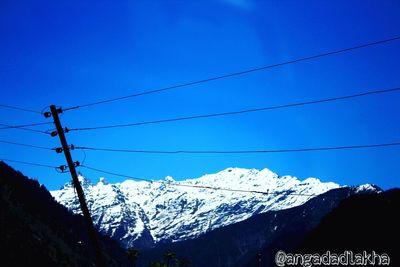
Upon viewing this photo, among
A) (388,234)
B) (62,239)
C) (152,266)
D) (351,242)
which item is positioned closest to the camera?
(388,234)

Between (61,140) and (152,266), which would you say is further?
(152,266)

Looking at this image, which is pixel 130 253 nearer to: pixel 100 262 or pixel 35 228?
pixel 35 228

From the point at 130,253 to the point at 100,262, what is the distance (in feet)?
383

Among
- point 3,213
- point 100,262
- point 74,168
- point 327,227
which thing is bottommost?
point 100,262

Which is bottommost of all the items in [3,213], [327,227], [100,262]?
[100,262]

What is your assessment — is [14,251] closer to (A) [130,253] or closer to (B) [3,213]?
(B) [3,213]

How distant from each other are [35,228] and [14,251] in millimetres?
49161

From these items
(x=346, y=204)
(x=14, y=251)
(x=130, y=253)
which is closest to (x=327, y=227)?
(x=346, y=204)

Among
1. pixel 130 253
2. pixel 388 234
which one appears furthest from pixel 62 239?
pixel 388 234

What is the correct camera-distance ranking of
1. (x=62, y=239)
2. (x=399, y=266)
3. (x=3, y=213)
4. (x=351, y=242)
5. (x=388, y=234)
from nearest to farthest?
(x=399, y=266), (x=388, y=234), (x=351, y=242), (x=3, y=213), (x=62, y=239)

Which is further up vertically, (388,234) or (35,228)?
(35,228)

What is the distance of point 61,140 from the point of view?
82.3 feet

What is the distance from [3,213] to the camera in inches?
4946

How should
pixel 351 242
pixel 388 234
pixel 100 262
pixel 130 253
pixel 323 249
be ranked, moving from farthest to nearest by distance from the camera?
1. pixel 130 253
2. pixel 323 249
3. pixel 351 242
4. pixel 388 234
5. pixel 100 262
